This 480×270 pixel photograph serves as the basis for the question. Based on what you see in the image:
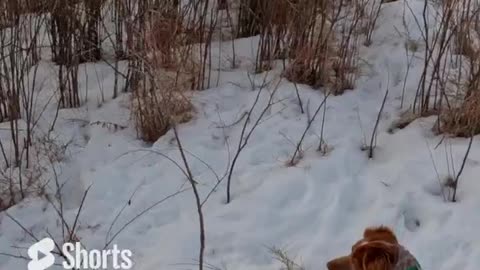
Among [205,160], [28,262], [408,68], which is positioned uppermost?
[408,68]

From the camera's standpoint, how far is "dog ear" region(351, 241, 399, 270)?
2072 millimetres

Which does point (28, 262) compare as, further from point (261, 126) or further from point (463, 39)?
point (463, 39)

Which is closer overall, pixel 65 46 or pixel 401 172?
pixel 401 172

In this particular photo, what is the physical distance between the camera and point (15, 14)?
12.0 ft

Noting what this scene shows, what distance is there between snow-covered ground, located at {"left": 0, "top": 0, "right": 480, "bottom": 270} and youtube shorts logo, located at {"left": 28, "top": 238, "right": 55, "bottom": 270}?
0.05 metres

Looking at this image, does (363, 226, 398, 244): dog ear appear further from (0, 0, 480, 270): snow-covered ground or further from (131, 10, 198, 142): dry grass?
(131, 10, 198, 142): dry grass

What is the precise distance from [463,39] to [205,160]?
54.0 inches

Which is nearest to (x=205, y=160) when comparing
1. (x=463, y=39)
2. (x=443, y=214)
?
(x=443, y=214)

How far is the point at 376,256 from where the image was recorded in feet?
6.86

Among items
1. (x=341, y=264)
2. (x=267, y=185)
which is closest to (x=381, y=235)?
(x=341, y=264)

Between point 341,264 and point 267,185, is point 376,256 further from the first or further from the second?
point 267,185

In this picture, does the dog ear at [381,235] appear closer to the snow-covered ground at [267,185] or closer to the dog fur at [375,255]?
the dog fur at [375,255]

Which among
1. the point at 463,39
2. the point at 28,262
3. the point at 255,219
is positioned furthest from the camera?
the point at 463,39

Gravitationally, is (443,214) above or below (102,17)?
below
